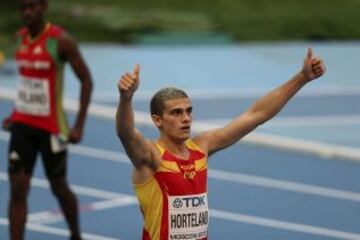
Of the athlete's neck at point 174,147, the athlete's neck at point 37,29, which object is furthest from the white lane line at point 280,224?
the athlete's neck at point 174,147

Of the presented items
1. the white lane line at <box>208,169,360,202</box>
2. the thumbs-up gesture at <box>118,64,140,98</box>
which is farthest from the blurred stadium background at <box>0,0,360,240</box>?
the thumbs-up gesture at <box>118,64,140,98</box>

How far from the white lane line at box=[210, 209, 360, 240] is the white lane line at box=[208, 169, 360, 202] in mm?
1198

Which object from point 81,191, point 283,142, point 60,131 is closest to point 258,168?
point 283,142

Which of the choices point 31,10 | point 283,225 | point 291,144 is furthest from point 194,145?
point 291,144

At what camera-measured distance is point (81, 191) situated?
11.5 m

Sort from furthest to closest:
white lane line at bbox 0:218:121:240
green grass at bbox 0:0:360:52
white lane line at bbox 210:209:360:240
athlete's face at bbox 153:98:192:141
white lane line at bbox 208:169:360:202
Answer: green grass at bbox 0:0:360:52 < white lane line at bbox 208:169:360:202 < white lane line at bbox 210:209:360:240 < white lane line at bbox 0:218:121:240 < athlete's face at bbox 153:98:192:141

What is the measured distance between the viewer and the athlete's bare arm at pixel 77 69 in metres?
8.94

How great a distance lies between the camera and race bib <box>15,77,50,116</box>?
9.01 meters

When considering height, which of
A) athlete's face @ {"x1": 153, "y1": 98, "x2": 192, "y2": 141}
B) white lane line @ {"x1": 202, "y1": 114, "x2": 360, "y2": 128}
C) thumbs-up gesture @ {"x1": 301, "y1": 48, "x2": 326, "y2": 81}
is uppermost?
thumbs-up gesture @ {"x1": 301, "y1": 48, "x2": 326, "y2": 81}

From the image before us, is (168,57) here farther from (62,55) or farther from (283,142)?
(62,55)

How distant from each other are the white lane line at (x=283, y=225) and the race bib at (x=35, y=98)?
250cm

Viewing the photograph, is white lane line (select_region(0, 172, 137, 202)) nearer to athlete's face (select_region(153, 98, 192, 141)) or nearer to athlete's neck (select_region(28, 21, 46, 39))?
athlete's neck (select_region(28, 21, 46, 39))

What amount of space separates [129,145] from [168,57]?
1325 centimetres

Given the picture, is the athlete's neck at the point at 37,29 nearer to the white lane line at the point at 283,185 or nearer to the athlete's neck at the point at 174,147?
the athlete's neck at the point at 174,147
